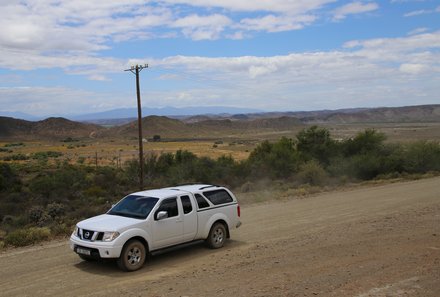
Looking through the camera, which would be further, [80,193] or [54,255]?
[80,193]

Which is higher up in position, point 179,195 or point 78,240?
point 179,195

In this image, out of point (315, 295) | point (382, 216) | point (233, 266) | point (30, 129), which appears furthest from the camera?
point (30, 129)

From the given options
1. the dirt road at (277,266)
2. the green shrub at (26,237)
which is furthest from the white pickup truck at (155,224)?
the green shrub at (26,237)

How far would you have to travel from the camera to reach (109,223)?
10.4 metres

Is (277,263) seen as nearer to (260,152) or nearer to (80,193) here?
(80,193)

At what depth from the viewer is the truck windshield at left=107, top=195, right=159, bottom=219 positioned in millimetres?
10789

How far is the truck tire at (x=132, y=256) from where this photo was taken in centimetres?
994

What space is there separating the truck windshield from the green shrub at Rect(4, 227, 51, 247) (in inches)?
159

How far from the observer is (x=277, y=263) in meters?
10.2

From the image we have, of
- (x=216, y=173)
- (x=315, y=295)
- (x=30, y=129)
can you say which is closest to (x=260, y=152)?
(x=216, y=173)

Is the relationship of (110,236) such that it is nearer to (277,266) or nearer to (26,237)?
(277,266)

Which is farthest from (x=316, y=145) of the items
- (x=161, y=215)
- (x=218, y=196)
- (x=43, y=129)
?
(x=43, y=129)

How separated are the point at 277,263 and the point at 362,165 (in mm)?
24054

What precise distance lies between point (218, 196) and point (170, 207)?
1.78 m
